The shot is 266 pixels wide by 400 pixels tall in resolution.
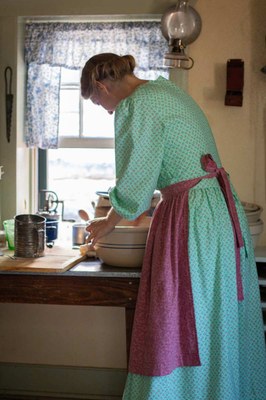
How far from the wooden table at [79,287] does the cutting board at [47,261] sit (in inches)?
1.0

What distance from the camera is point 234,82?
3.27 metres

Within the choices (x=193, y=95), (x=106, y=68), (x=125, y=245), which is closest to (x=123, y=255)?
(x=125, y=245)

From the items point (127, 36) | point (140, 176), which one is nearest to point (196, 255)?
point (140, 176)

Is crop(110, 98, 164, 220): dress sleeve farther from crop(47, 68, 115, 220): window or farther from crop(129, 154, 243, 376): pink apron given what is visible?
crop(47, 68, 115, 220): window

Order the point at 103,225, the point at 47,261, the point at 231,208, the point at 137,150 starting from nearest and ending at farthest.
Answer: the point at 137,150 < the point at 231,208 < the point at 103,225 < the point at 47,261

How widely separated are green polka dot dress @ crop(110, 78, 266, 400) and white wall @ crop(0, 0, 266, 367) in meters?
0.91

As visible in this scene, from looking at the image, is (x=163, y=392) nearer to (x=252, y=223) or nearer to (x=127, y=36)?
(x=252, y=223)

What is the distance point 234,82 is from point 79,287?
4.45ft

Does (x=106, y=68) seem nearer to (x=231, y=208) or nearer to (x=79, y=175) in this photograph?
(x=231, y=208)

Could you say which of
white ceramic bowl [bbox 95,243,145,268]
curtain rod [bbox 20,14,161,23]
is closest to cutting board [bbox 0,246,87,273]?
white ceramic bowl [bbox 95,243,145,268]

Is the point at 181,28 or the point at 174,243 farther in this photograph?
the point at 181,28

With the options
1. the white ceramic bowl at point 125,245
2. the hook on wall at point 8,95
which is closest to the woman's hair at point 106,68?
the white ceramic bowl at point 125,245

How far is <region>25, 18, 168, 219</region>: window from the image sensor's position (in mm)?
3479

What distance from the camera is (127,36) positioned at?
3482mm
